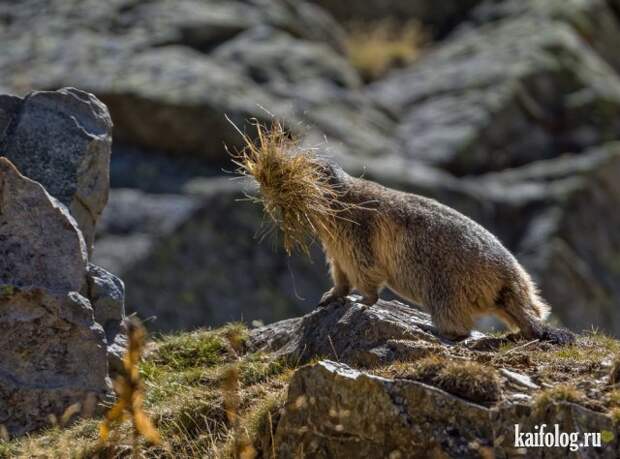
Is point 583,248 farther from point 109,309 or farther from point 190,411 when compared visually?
point 190,411

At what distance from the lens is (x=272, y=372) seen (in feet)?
27.6

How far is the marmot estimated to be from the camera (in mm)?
9055

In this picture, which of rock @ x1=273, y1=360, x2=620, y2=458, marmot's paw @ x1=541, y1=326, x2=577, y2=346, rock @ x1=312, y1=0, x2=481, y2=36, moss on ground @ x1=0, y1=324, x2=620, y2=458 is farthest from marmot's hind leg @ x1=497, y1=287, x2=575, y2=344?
rock @ x1=312, y1=0, x2=481, y2=36

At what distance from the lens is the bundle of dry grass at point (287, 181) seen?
29.6 feet

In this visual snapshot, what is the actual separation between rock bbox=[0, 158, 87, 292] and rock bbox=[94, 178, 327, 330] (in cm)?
713

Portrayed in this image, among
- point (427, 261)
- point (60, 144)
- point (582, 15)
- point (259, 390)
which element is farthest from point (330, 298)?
point (582, 15)

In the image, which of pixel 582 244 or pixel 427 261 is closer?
pixel 427 261

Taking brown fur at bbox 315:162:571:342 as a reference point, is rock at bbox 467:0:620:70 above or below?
below

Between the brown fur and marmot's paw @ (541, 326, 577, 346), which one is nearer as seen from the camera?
marmot's paw @ (541, 326, 577, 346)

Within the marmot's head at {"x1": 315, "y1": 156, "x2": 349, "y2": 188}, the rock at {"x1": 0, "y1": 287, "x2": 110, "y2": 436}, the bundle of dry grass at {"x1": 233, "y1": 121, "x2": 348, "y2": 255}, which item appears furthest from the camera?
the marmot's head at {"x1": 315, "y1": 156, "x2": 349, "y2": 188}

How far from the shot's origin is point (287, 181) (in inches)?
356

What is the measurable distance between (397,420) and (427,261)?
128 inches

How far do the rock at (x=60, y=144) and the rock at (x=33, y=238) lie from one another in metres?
0.71

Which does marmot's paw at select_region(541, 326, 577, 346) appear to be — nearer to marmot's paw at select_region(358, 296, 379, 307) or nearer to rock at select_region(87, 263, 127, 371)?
marmot's paw at select_region(358, 296, 379, 307)
